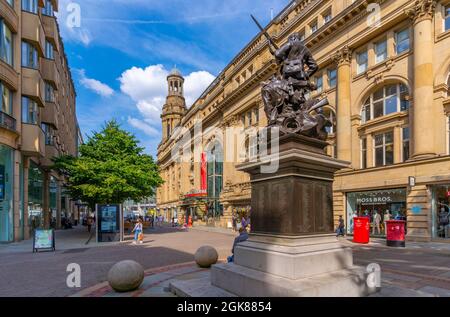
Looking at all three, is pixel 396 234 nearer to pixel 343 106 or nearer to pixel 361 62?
pixel 343 106

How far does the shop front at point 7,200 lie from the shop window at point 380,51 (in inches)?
1068

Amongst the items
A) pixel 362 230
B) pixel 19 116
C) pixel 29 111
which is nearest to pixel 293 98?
pixel 362 230

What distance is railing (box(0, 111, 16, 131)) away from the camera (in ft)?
71.3

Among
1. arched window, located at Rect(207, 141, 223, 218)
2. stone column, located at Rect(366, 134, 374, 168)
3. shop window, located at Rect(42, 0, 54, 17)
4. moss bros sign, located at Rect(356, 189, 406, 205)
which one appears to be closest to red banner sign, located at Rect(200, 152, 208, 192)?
arched window, located at Rect(207, 141, 223, 218)

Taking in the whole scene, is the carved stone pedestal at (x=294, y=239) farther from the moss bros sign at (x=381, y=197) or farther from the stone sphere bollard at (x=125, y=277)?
the moss bros sign at (x=381, y=197)

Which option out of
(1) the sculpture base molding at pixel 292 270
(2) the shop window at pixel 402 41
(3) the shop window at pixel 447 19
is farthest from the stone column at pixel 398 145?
(1) the sculpture base molding at pixel 292 270

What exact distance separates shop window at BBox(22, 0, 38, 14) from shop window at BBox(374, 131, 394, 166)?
27827 millimetres

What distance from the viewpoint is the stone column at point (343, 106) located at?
87.9 ft

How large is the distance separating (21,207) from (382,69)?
92.0ft

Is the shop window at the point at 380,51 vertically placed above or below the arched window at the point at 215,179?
above

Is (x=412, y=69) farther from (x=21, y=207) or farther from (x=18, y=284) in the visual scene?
(x=21, y=207)

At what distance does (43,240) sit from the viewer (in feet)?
59.0

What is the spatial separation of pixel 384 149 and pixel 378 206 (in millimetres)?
4112
